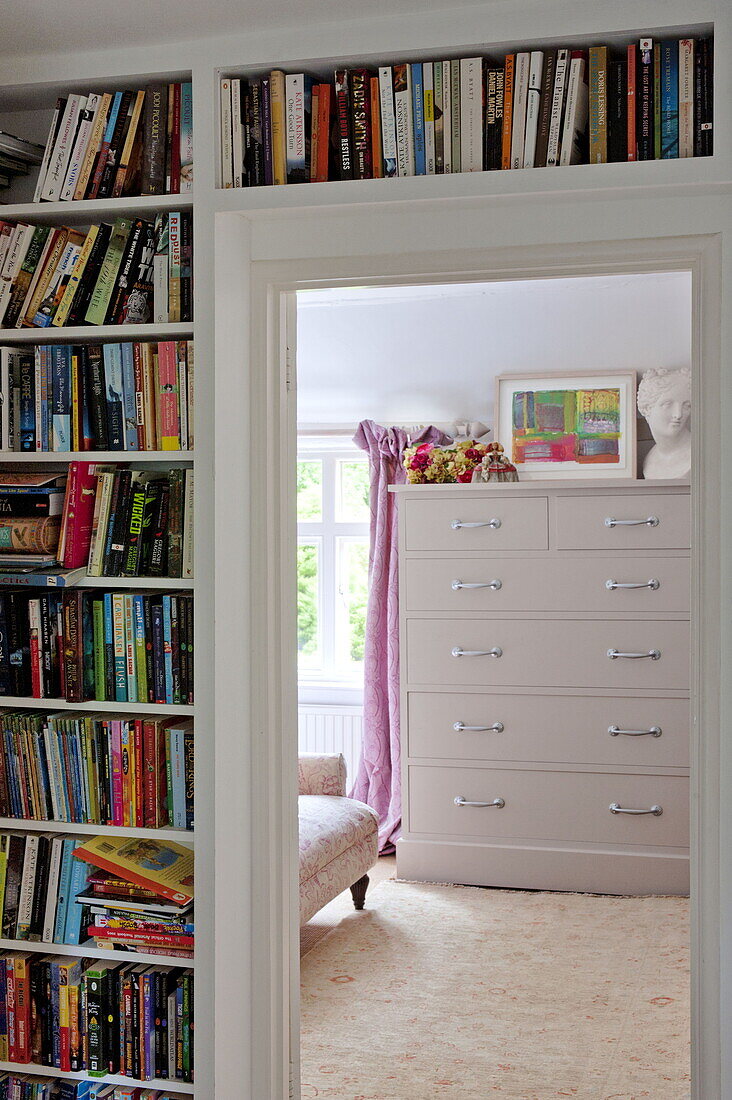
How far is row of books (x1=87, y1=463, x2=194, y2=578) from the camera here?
2.35m

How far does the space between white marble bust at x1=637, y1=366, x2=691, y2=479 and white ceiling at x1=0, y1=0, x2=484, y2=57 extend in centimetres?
255

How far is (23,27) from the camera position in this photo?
2.21 m

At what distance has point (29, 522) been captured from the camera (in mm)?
2412

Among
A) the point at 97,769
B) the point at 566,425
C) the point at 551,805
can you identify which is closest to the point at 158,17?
the point at 97,769

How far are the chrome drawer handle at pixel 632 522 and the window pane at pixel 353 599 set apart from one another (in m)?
1.41

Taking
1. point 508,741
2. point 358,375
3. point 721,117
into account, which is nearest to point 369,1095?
point 508,741

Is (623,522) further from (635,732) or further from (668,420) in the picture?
(635,732)

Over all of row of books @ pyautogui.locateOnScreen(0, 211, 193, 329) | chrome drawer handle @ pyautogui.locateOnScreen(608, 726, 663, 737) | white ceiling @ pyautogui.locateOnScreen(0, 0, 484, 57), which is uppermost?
white ceiling @ pyautogui.locateOnScreen(0, 0, 484, 57)

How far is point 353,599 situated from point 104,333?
121 inches

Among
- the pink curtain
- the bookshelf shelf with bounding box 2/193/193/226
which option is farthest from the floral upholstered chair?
the bookshelf shelf with bounding box 2/193/193/226

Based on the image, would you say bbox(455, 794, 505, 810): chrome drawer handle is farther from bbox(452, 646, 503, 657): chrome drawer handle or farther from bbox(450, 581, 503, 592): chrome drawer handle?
bbox(450, 581, 503, 592): chrome drawer handle

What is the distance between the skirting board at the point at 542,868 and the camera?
13.9ft

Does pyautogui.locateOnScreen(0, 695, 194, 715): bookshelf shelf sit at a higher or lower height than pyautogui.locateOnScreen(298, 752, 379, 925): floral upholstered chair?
higher

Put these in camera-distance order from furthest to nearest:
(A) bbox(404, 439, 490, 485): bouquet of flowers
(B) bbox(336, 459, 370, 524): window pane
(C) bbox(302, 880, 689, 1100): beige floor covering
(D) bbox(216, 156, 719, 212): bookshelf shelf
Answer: (B) bbox(336, 459, 370, 524): window pane
(A) bbox(404, 439, 490, 485): bouquet of flowers
(C) bbox(302, 880, 689, 1100): beige floor covering
(D) bbox(216, 156, 719, 212): bookshelf shelf
